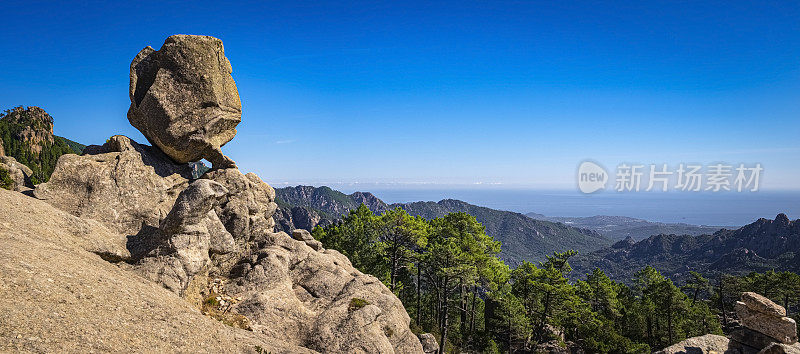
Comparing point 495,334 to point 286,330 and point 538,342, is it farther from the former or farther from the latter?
point 286,330

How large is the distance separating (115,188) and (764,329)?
143 ft

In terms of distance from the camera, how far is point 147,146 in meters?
24.0

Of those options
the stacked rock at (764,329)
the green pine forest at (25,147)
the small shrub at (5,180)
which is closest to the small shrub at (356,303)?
the small shrub at (5,180)

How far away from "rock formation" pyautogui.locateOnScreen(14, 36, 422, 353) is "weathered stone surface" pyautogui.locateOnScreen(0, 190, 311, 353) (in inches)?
4.1

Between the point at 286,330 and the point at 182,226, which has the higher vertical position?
the point at 182,226

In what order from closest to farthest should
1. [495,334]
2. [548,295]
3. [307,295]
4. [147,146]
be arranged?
[307,295] → [147,146] → [548,295] → [495,334]

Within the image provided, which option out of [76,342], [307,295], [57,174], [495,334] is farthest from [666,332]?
[57,174]

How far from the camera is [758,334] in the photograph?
25312mm

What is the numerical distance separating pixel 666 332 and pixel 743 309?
2823 centimetres

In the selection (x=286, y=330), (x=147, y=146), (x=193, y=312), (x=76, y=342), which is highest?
(x=147, y=146)

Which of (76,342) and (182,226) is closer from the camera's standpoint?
(76,342)

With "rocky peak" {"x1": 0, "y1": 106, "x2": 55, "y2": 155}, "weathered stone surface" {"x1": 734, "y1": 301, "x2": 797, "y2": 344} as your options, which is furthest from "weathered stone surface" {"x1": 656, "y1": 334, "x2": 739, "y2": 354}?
"rocky peak" {"x1": 0, "y1": 106, "x2": 55, "y2": 155}

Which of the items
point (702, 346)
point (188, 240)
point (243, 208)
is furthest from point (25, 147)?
point (702, 346)

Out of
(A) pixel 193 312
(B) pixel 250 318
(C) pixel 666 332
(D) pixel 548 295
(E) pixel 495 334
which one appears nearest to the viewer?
(A) pixel 193 312
